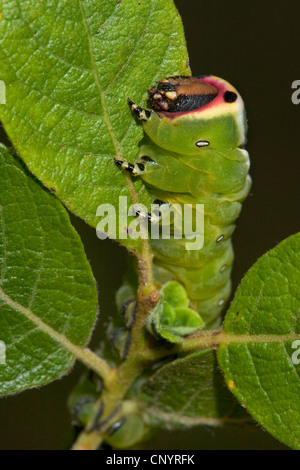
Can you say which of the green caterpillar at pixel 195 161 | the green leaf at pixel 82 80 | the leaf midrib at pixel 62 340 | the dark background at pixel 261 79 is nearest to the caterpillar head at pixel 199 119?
the green caterpillar at pixel 195 161

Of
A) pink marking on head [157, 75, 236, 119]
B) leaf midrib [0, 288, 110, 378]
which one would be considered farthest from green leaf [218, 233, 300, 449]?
pink marking on head [157, 75, 236, 119]

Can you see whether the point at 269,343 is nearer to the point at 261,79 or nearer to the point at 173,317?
the point at 173,317

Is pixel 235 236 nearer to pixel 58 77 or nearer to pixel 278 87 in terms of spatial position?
Result: pixel 278 87

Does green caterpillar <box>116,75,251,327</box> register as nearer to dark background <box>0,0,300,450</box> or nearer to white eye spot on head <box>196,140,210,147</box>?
white eye spot on head <box>196,140,210,147</box>

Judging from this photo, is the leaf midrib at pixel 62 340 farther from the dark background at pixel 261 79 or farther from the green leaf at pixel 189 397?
the dark background at pixel 261 79

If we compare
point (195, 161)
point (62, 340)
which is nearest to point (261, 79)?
point (195, 161)
